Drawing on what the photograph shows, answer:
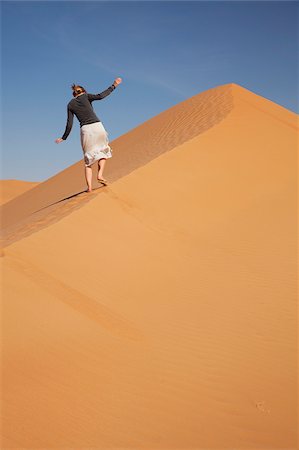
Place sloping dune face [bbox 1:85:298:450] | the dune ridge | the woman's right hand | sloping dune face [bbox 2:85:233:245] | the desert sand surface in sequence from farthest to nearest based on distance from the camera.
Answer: the desert sand surface < the dune ridge < sloping dune face [bbox 2:85:233:245] < the woman's right hand < sloping dune face [bbox 1:85:298:450]

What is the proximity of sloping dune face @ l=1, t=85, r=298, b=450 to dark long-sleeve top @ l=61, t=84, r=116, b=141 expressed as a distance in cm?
130

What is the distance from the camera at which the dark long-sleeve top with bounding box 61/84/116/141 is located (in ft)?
21.2

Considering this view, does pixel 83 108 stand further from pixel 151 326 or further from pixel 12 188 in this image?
pixel 12 188

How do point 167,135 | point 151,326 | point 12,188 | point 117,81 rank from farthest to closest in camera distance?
point 12,188, point 167,135, point 117,81, point 151,326

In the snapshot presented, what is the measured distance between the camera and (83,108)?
6.53 m

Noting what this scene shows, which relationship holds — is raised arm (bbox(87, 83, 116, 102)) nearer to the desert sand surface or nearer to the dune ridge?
the dune ridge

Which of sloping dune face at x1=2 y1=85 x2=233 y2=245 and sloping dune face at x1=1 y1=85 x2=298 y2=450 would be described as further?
sloping dune face at x1=2 y1=85 x2=233 y2=245

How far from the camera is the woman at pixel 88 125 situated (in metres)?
6.49

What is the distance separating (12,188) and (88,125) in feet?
147

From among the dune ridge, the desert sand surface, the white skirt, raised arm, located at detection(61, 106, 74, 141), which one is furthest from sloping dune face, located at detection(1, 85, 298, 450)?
the desert sand surface

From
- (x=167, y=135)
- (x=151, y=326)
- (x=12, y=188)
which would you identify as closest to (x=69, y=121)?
(x=151, y=326)

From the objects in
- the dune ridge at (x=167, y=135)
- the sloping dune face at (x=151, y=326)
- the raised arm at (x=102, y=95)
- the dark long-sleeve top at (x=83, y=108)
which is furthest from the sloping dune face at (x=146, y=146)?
the sloping dune face at (x=151, y=326)

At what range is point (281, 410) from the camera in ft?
10.5

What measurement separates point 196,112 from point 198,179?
8157mm
